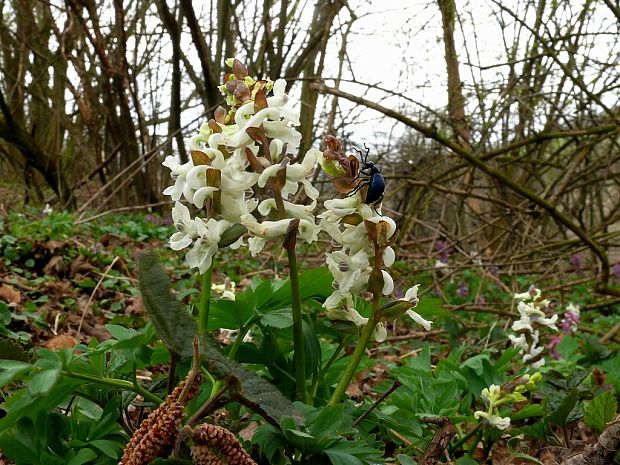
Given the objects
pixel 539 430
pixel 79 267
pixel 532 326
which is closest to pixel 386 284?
pixel 539 430

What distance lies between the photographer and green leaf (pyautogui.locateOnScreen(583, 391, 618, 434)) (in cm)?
119

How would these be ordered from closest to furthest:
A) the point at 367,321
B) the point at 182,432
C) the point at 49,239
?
1. the point at 182,432
2. the point at 367,321
3. the point at 49,239

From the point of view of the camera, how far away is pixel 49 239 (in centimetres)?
377

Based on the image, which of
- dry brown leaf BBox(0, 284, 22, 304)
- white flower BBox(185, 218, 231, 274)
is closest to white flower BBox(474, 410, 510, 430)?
white flower BBox(185, 218, 231, 274)

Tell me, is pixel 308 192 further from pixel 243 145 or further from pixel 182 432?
pixel 182 432

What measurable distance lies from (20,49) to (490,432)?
30.7 ft

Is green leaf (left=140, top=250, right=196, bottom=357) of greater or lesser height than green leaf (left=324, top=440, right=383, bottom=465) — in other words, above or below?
above

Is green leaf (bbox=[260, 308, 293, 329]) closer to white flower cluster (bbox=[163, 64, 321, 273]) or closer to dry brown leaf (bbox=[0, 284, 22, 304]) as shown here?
white flower cluster (bbox=[163, 64, 321, 273])

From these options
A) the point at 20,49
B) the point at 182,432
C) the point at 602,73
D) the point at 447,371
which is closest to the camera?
the point at 182,432

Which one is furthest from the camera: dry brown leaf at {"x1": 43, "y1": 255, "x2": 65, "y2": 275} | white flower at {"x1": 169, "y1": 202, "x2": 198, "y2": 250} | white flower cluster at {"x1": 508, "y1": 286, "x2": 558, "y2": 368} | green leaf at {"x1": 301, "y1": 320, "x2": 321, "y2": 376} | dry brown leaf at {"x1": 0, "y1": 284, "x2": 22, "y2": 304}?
dry brown leaf at {"x1": 43, "y1": 255, "x2": 65, "y2": 275}

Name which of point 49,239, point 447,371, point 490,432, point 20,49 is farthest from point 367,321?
point 20,49

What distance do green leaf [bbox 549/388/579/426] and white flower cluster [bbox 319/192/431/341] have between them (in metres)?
0.49

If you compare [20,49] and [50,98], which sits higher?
[20,49]

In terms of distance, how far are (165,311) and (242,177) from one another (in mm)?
238
